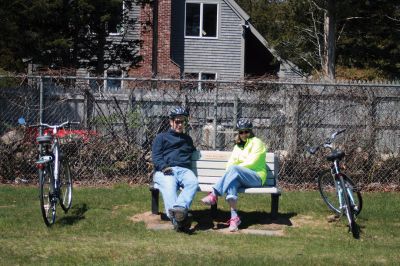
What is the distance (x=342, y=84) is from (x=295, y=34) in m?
17.2

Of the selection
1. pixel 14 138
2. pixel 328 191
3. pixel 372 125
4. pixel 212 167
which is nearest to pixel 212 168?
pixel 212 167

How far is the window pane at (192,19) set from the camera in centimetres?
2784

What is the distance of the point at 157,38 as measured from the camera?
26.0 meters

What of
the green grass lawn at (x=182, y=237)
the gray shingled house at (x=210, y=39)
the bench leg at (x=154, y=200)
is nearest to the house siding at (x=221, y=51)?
the gray shingled house at (x=210, y=39)

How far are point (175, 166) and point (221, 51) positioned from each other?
19.3 meters

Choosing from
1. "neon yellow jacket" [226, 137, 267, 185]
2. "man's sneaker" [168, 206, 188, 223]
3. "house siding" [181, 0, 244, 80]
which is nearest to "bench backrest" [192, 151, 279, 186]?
"neon yellow jacket" [226, 137, 267, 185]

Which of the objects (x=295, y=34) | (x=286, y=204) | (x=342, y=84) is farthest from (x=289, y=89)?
(x=295, y=34)

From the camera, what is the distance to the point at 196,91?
39.9 feet

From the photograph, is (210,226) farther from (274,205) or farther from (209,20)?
(209,20)

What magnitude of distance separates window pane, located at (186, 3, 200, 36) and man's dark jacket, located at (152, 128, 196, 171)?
62.1ft

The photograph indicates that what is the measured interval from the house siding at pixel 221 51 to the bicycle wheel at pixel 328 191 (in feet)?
58.0

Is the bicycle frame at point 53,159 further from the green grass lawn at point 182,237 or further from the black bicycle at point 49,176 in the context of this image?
the green grass lawn at point 182,237

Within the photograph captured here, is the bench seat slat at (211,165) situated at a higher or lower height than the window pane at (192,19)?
lower

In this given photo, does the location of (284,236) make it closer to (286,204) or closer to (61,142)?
(286,204)
